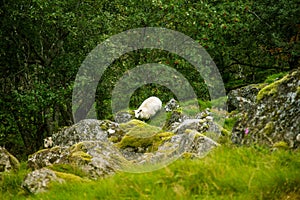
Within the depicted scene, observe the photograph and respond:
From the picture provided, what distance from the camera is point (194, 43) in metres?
22.0

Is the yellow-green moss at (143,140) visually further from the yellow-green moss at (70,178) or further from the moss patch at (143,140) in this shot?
the yellow-green moss at (70,178)

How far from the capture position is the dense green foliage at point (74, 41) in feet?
55.2

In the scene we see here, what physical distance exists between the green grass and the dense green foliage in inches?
403

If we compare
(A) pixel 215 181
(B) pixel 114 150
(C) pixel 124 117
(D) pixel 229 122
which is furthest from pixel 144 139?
(C) pixel 124 117

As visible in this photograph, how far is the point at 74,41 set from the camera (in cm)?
1827

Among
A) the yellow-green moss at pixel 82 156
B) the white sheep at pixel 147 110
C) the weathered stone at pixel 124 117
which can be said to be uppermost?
the yellow-green moss at pixel 82 156

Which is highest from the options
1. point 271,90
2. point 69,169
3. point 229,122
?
point 271,90

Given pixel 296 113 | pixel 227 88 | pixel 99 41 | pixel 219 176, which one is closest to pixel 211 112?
pixel 99 41

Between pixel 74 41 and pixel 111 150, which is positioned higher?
pixel 74 41

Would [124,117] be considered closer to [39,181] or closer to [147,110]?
[147,110]

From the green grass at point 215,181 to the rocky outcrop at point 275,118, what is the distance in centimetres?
45

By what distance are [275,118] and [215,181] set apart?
202 centimetres

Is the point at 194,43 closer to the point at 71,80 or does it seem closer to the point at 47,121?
the point at 71,80

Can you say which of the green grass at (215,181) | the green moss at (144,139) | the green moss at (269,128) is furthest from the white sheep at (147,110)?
the green grass at (215,181)
